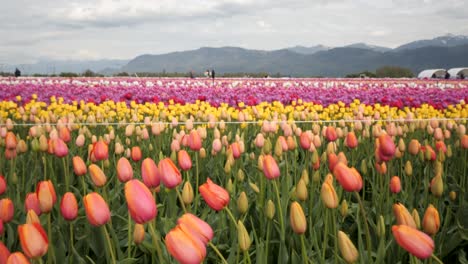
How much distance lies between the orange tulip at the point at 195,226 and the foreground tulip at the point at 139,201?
12cm

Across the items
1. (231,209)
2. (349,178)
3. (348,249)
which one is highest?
(349,178)

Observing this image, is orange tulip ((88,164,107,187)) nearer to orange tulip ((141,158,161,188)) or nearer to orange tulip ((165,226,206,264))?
orange tulip ((141,158,161,188))

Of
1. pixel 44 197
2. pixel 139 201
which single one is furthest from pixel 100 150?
pixel 139 201

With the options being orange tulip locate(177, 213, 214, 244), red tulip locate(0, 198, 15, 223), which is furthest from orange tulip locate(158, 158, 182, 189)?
red tulip locate(0, 198, 15, 223)

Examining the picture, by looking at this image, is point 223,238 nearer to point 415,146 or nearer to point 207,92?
point 415,146

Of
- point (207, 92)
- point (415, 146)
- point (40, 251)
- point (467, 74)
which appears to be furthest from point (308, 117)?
point (467, 74)

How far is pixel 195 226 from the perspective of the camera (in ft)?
4.37

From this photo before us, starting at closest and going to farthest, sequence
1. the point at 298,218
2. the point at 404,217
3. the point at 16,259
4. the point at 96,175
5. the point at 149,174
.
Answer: the point at 16,259
the point at 404,217
the point at 298,218
the point at 149,174
the point at 96,175

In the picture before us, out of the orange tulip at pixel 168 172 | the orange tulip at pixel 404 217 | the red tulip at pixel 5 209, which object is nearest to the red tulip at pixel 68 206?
the red tulip at pixel 5 209

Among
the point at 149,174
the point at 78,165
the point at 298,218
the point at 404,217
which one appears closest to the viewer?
the point at 404,217

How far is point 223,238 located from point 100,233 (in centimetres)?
59

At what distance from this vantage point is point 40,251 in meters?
1.34

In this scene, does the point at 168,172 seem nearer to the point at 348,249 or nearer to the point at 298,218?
the point at 298,218

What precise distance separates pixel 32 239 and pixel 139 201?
0.30m
